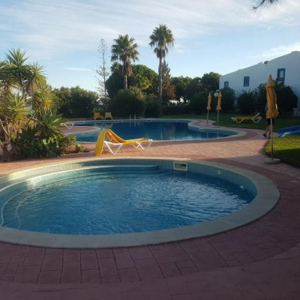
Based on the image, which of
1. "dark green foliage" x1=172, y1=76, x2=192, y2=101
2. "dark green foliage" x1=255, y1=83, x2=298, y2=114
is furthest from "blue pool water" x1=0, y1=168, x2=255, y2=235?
"dark green foliage" x1=172, y1=76, x2=192, y2=101

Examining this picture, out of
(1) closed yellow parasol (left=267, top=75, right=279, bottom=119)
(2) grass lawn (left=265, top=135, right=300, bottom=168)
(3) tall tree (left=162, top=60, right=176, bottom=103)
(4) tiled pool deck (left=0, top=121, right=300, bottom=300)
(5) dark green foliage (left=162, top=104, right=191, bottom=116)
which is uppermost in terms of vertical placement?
(3) tall tree (left=162, top=60, right=176, bottom=103)

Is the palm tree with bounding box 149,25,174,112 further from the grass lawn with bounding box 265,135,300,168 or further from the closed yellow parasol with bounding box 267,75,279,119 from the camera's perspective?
the closed yellow parasol with bounding box 267,75,279,119

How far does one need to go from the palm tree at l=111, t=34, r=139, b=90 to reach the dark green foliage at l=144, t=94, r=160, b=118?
360 cm

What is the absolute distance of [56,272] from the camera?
10.3ft

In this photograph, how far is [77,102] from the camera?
37.6m

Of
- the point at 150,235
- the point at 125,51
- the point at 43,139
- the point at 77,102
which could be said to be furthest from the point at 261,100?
the point at 150,235

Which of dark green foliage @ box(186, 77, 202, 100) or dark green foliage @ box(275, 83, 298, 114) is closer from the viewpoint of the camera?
dark green foliage @ box(275, 83, 298, 114)

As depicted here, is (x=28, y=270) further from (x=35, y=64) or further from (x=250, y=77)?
(x=250, y=77)

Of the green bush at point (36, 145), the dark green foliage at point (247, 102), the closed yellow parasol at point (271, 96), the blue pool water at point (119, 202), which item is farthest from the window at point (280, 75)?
the green bush at point (36, 145)

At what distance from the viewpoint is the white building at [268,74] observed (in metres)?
28.5

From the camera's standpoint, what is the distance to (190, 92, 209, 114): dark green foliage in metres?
36.3

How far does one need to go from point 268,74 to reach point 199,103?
880 centimetres

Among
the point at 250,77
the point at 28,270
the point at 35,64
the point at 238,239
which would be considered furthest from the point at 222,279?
the point at 250,77

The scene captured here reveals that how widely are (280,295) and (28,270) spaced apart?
2575 mm
